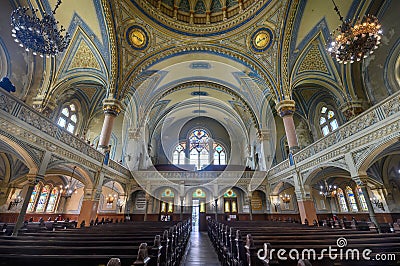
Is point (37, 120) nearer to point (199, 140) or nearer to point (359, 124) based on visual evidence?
point (359, 124)

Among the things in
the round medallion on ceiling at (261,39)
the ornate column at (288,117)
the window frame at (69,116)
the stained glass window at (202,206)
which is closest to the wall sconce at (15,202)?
the window frame at (69,116)

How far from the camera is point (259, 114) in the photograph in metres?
17.0

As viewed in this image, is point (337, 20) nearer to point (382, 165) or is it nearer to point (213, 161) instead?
point (382, 165)

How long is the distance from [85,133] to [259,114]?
52.0ft

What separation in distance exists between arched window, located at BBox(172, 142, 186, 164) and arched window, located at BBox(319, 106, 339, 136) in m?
15.3

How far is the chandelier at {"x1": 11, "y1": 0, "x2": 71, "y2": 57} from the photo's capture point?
20.6ft

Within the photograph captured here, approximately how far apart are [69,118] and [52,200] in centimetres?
665

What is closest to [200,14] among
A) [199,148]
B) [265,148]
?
[265,148]

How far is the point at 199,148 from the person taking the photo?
24.4m

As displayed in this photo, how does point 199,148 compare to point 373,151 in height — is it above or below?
above

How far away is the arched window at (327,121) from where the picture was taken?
1475cm

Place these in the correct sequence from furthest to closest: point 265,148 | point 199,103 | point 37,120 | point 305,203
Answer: point 199,103
point 265,148
point 305,203
point 37,120

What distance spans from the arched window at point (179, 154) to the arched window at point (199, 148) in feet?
3.31

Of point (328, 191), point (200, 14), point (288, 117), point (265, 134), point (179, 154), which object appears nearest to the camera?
point (328, 191)
